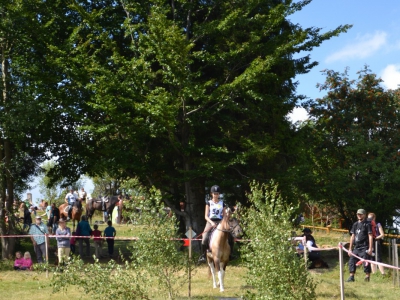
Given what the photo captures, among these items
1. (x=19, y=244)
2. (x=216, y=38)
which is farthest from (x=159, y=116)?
(x=19, y=244)

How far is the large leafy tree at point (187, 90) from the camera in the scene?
2328cm

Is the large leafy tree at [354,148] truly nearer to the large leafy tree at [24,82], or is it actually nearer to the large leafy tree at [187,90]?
the large leafy tree at [187,90]

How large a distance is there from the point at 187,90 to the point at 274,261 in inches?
493

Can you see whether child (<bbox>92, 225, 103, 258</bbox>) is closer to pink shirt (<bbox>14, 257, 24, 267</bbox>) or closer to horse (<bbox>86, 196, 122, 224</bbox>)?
pink shirt (<bbox>14, 257, 24, 267</bbox>)

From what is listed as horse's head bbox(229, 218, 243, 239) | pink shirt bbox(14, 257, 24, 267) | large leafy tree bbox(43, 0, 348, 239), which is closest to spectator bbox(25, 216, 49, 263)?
pink shirt bbox(14, 257, 24, 267)

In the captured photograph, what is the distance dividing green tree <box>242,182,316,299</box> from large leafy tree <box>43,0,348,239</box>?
37.5ft

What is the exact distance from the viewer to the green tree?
1093 cm

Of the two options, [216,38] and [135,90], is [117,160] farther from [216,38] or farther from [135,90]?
[216,38]

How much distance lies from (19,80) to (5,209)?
4.65 metres

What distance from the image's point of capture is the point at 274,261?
11023 millimetres

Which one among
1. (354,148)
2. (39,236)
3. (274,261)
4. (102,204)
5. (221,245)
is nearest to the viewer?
(274,261)

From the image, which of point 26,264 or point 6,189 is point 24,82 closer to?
point 6,189

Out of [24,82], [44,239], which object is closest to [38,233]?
[44,239]

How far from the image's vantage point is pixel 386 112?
30516mm
